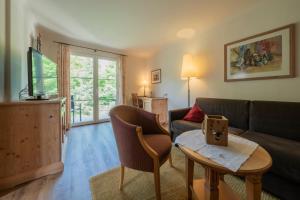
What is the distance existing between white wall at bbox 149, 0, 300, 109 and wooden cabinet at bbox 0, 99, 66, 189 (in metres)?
2.81

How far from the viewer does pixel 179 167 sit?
1940 mm

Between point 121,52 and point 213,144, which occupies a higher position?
point 121,52

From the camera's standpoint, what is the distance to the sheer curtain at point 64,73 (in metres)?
3.65

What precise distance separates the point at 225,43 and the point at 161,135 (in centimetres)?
224

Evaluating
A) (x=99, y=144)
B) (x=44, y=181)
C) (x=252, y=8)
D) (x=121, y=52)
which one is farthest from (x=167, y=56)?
(x=44, y=181)

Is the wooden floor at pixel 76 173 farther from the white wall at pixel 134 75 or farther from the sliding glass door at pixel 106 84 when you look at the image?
the white wall at pixel 134 75

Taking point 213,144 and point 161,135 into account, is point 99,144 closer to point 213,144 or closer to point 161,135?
point 161,135

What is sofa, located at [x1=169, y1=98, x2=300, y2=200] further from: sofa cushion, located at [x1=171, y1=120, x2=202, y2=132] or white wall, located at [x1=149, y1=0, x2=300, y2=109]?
white wall, located at [x1=149, y1=0, x2=300, y2=109]

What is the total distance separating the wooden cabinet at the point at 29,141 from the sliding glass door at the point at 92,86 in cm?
243

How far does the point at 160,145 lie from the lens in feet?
4.99

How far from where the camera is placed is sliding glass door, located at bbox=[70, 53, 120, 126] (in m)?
4.12

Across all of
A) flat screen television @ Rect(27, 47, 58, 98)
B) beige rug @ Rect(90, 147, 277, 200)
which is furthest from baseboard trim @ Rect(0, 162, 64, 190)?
flat screen television @ Rect(27, 47, 58, 98)

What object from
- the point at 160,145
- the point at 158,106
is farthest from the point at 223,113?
the point at 158,106

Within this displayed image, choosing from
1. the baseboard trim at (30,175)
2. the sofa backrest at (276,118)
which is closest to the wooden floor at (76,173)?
the baseboard trim at (30,175)
